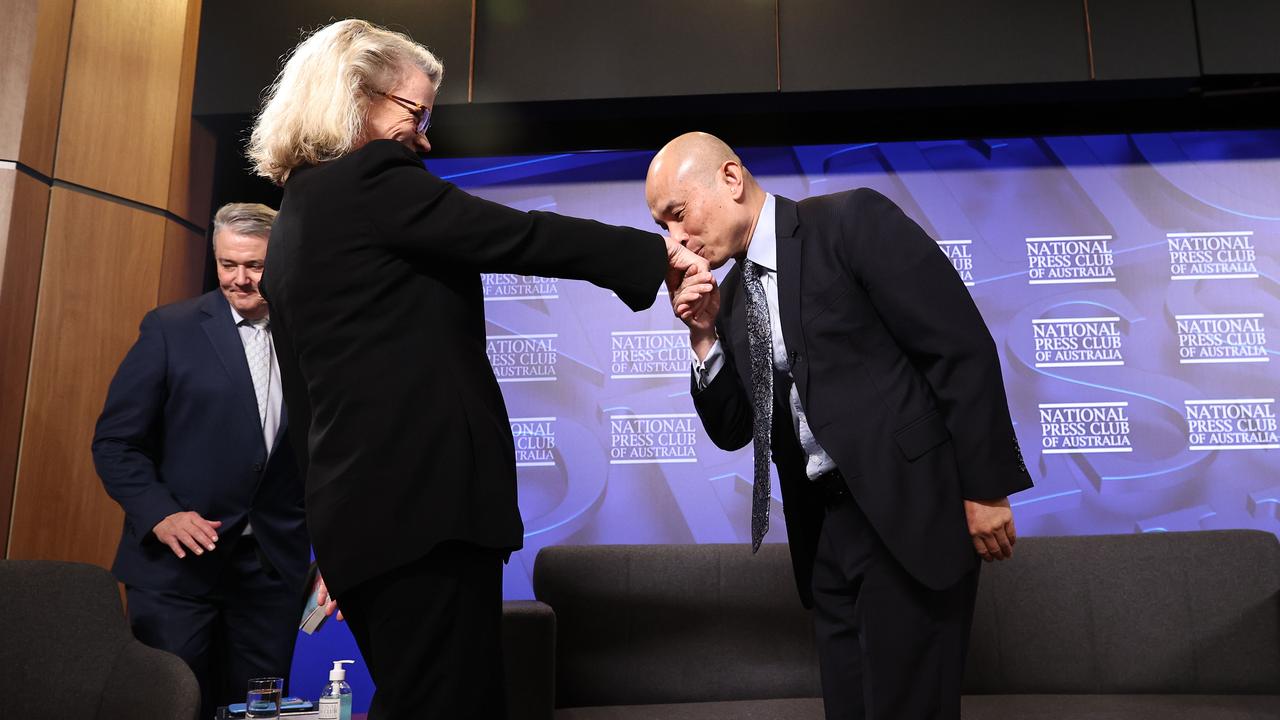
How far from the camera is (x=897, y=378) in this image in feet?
5.88

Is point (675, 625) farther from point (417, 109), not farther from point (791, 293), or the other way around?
point (417, 109)

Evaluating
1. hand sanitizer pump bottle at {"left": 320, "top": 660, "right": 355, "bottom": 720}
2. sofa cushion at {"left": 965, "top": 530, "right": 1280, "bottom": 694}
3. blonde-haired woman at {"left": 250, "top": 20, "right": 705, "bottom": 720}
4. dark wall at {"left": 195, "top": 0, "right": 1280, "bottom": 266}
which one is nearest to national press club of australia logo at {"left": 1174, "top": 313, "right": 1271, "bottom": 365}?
dark wall at {"left": 195, "top": 0, "right": 1280, "bottom": 266}

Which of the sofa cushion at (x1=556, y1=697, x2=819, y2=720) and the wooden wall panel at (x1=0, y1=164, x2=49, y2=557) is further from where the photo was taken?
the wooden wall panel at (x1=0, y1=164, x2=49, y2=557)

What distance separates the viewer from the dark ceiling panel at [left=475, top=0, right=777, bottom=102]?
3912mm

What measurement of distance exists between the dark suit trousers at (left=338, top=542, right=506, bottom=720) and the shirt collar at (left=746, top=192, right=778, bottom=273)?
1.00 m

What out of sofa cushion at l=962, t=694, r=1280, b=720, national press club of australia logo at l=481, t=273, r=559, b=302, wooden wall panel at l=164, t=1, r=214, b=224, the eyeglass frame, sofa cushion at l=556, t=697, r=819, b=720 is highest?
wooden wall panel at l=164, t=1, r=214, b=224

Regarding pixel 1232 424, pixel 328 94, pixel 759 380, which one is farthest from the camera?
pixel 1232 424

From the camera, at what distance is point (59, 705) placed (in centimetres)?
234

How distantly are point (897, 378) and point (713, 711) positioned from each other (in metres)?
1.51

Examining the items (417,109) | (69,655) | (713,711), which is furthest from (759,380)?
(69,655)

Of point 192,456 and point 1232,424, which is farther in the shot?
point 1232,424

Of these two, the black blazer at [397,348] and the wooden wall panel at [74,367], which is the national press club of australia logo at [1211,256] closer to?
the black blazer at [397,348]

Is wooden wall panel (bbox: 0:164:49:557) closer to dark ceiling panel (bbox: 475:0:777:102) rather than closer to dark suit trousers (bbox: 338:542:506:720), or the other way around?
dark ceiling panel (bbox: 475:0:777:102)

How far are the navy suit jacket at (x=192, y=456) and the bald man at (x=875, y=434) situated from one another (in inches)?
53.4
